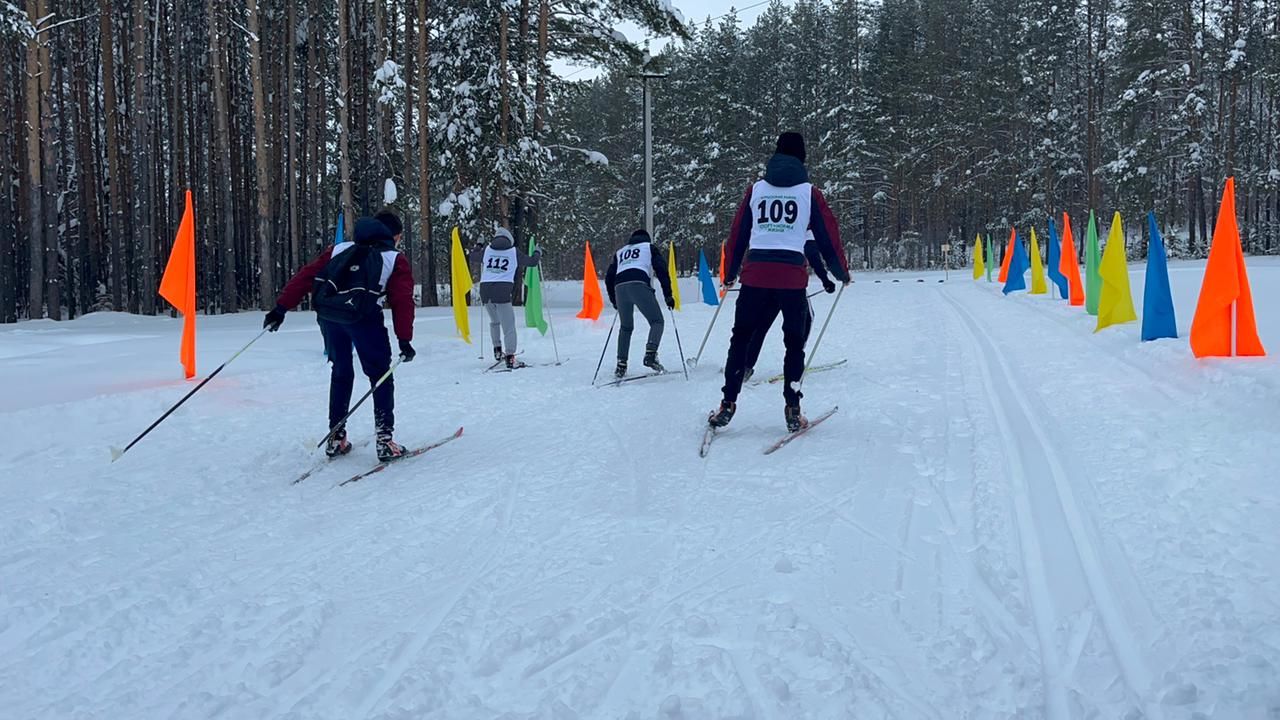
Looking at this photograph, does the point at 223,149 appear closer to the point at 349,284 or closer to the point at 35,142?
the point at 35,142

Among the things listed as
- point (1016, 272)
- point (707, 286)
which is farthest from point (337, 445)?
point (1016, 272)

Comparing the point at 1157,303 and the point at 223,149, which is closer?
the point at 1157,303

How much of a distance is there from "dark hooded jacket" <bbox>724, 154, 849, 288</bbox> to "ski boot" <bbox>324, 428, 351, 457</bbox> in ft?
10.1

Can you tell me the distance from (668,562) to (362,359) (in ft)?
10.8

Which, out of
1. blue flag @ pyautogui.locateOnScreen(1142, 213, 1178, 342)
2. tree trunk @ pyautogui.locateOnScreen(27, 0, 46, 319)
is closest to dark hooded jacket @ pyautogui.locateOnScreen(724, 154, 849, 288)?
blue flag @ pyautogui.locateOnScreen(1142, 213, 1178, 342)

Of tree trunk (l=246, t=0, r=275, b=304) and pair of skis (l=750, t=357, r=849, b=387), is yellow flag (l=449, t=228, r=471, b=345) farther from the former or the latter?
tree trunk (l=246, t=0, r=275, b=304)

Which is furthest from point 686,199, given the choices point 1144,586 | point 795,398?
point 1144,586

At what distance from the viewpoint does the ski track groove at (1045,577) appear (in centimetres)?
244

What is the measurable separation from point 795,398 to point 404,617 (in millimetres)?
3539

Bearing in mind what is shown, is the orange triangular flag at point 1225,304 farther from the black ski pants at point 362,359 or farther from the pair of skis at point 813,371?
the black ski pants at point 362,359

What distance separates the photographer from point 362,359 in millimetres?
5891

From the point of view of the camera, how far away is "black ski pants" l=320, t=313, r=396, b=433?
582 centimetres

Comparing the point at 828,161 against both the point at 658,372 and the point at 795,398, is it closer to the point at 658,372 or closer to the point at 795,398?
the point at 658,372

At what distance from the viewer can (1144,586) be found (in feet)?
10.0
